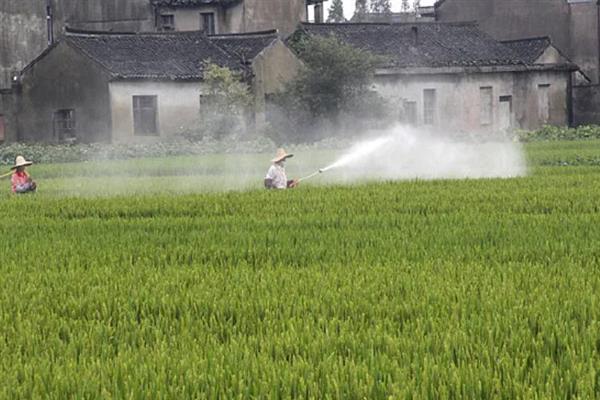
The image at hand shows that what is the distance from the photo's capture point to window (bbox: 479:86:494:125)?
42.6 meters

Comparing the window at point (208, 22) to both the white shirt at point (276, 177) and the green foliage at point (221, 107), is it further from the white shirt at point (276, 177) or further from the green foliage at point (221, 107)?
the white shirt at point (276, 177)

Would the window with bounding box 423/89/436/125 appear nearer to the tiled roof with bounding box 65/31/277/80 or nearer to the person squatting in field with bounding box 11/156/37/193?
the tiled roof with bounding box 65/31/277/80

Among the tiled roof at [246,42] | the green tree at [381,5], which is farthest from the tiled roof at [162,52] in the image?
the green tree at [381,5]

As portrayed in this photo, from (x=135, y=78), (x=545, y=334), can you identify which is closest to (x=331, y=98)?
(x=135, y=78)

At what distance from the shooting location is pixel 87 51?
36938 mm

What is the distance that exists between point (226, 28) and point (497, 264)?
39140 mm

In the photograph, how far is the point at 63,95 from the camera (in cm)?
3756

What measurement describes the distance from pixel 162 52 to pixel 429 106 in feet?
33.0

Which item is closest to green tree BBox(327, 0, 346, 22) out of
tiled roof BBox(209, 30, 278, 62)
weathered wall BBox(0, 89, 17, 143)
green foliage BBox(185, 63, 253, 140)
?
tiled roof BBox(209, 30, 278, 62)

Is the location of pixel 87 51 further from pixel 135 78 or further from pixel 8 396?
pixel 8 396

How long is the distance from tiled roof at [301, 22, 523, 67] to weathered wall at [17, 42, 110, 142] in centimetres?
877

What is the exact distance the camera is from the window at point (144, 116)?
121ft

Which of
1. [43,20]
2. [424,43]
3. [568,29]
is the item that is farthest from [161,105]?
[568,29]

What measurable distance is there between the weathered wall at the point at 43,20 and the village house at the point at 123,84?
5.95m
